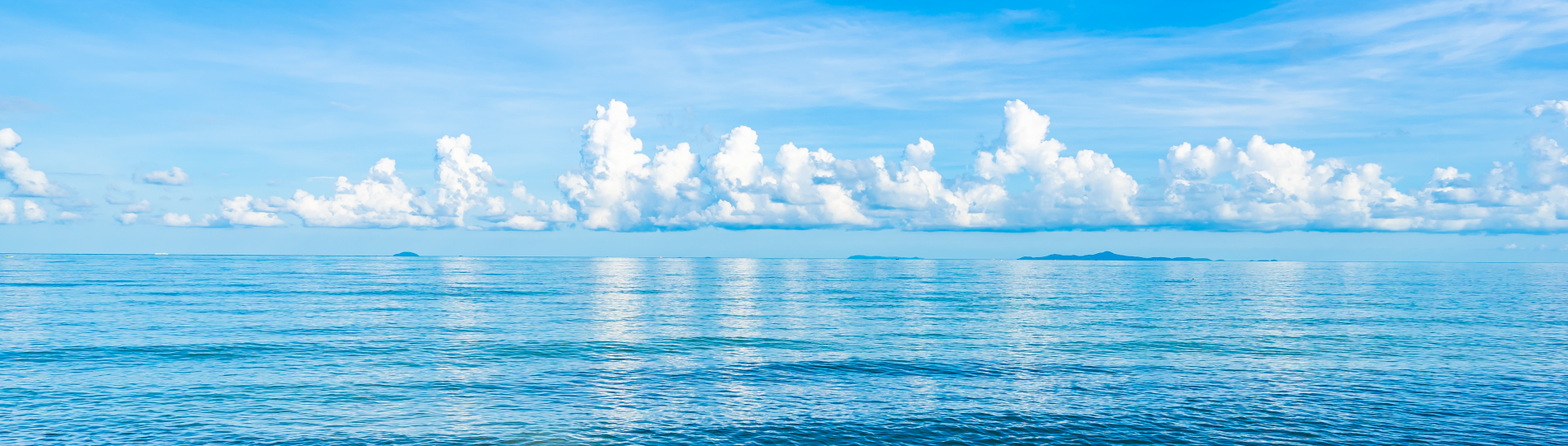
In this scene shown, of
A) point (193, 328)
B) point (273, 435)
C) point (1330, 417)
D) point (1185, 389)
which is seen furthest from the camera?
point (193, 328)

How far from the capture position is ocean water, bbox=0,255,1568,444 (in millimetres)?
28375

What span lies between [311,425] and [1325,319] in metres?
71.3

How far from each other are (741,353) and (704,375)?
25.2 ft

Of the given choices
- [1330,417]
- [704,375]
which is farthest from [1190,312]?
[704,375]

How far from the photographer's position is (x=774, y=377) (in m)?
39.2

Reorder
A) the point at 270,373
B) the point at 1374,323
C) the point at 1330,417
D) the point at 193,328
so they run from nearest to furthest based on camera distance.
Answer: the point at 1330,417
the point at 270,373
the point at 193,328
the point at 1374,323

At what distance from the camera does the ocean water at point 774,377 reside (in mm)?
28375

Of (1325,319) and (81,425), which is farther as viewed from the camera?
(1325,319)

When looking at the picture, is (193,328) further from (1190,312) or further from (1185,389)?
(1190,312)

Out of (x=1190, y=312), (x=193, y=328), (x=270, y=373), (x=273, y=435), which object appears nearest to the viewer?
(x=273, y=435)

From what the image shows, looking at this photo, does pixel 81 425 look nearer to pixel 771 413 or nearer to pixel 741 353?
pixel 771 413

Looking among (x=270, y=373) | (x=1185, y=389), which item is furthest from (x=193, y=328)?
(x=1185, y=389)

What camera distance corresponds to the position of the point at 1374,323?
64.9 metres

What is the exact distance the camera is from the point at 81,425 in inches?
1117
